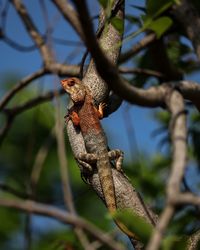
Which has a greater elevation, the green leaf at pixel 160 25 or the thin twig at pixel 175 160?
the green leaf at pixel 160 25

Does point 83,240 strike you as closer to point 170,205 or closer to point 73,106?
point 170,205

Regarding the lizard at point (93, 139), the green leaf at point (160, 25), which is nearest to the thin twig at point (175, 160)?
the green leaf at point (160, 25)

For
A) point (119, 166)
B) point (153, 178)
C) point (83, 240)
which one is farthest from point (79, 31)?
point (153, 178)

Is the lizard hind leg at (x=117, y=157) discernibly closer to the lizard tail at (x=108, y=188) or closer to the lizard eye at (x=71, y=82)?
the lizard tail at (x=108, y=188)

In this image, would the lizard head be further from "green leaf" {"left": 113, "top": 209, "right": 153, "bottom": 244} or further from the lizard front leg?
"green leaf" {"left": 113, "top": 209, "right": 153, "bottom": 244}

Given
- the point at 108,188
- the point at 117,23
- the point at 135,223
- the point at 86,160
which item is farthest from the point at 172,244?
the point at 86,160

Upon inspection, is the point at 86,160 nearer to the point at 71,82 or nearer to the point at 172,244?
the point at 71,82

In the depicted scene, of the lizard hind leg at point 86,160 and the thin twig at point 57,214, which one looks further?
the lizard hind leg at point 86,160

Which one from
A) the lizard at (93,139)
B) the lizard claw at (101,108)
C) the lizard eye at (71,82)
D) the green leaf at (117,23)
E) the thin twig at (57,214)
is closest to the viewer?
the thin twig at (57,214)

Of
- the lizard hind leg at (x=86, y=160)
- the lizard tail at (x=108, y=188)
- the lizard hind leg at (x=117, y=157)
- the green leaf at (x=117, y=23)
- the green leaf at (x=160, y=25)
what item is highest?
the lizard hind leg at (x=117, y=157)
